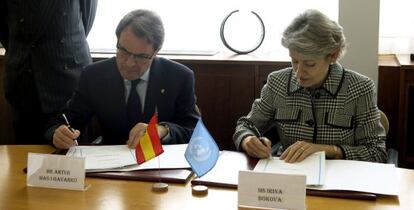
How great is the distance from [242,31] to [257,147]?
133cm

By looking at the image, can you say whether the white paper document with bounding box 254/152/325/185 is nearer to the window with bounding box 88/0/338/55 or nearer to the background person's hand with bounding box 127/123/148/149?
the background person's hand with bounding box 127/123/148/149

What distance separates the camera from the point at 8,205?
5.03ft

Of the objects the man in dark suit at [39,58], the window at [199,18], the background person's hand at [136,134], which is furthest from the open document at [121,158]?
the window at [199,18]

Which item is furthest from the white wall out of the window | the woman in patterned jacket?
the woman in patterned jacket

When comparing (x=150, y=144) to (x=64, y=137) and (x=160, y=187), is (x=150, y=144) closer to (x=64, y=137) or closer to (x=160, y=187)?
(x=160, y=187)

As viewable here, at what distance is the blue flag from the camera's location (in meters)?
1.59

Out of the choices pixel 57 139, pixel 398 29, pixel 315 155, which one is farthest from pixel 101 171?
pixel 398 29

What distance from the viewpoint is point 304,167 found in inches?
65.9

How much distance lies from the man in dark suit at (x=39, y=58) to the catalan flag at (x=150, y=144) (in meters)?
1.07

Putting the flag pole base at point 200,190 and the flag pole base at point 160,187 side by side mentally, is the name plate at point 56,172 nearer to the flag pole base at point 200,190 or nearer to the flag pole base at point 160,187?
the flag pole base at point 160,187

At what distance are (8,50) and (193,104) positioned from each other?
40.9 inches

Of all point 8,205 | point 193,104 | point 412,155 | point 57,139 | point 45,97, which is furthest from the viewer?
point 412,155

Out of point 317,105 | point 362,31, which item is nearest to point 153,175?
point 317,105

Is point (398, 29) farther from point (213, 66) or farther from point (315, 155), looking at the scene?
point (315, 155)
